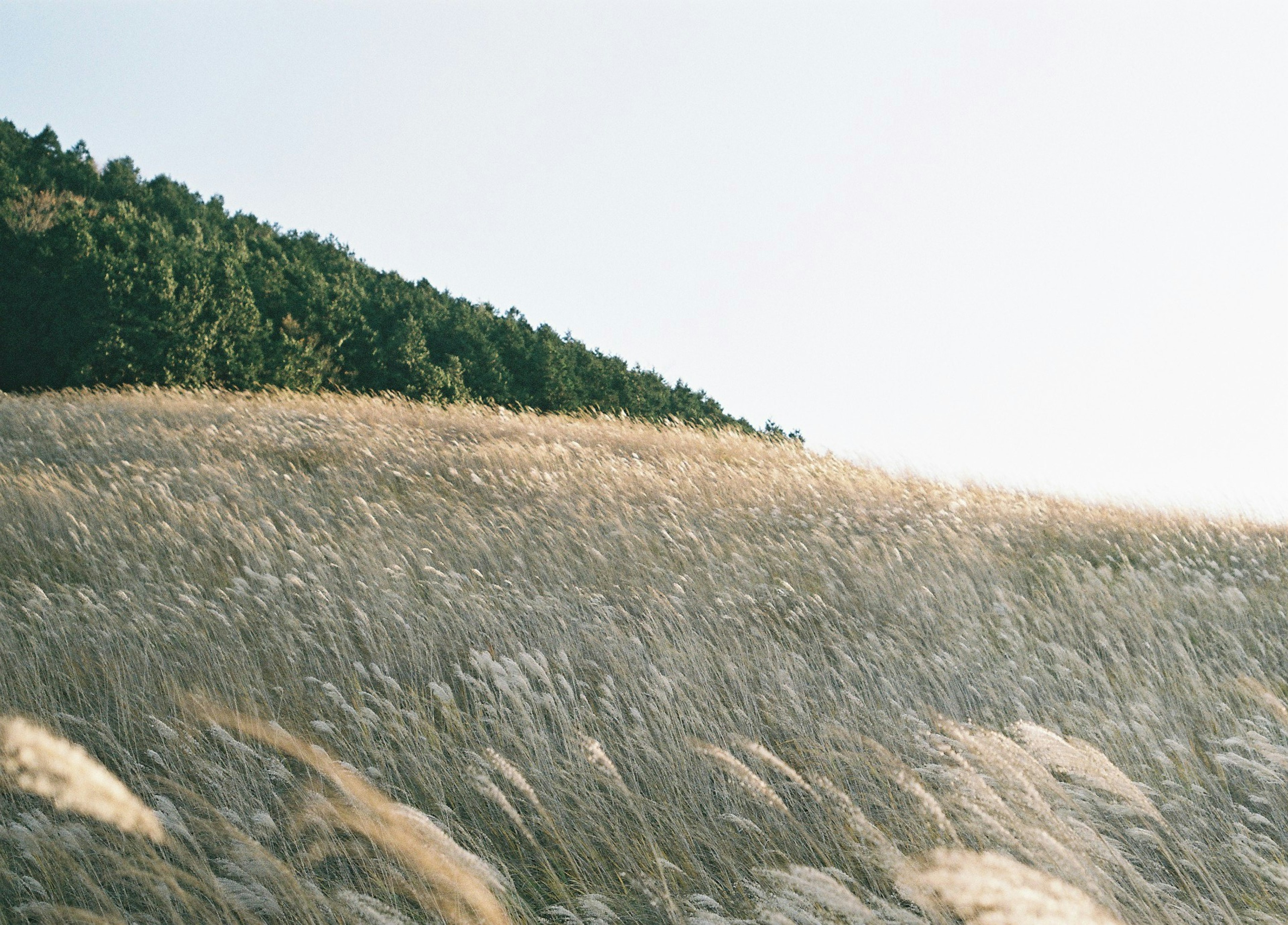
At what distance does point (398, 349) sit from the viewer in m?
24.5

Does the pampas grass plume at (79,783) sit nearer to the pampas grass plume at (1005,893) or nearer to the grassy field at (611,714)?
the grassy field at (611,714)

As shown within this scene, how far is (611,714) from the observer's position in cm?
336

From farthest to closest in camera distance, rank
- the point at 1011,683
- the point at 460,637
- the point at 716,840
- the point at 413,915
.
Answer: the point at 460,637
the point at 1011,683
the point at 716,840
the point at 413,915

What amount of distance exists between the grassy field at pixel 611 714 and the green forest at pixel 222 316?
8929 mm

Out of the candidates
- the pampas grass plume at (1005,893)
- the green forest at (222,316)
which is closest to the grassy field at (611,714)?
the pampas grass plume at (1005,893)

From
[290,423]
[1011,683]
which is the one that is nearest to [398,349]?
[290,423]

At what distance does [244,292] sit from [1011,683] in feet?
70.9

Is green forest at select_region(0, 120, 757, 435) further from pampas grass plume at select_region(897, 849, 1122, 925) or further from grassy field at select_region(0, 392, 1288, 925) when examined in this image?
pampas grass plume at select_region(897, 849, 1122, 925)

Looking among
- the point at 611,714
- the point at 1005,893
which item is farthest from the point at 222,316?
the point at 1005,893

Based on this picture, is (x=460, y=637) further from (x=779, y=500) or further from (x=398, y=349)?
(x=398, y=349)

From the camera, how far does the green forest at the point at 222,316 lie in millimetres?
18922

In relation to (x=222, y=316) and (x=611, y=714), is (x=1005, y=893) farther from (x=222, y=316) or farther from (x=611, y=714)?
(x=222, y=316)

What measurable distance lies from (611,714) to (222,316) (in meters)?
20.5

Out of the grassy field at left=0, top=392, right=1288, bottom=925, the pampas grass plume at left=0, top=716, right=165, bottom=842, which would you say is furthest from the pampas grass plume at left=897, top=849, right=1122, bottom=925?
the pampas grass plume at left=0, top=716, right=165, bottom=842
